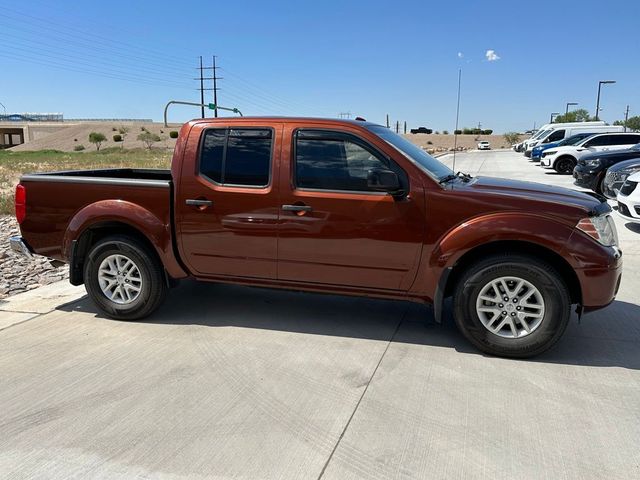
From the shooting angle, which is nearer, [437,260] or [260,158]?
[437,260]

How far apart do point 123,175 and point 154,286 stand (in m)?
1.94

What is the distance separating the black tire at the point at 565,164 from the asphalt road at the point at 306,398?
1910cm

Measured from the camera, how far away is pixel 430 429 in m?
3.13

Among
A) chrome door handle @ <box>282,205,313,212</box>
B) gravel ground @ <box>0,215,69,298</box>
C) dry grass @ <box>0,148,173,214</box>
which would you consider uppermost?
chrome door handle @ <box>282,205,313,212</box>

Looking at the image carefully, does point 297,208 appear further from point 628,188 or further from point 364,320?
point 628,188

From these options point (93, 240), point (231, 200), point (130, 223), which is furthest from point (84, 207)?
point (231, 200)

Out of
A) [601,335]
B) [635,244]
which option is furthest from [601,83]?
[601,335]

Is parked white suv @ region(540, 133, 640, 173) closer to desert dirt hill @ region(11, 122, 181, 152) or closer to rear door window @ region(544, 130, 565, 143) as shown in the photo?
rear door window @ region(544, 130, 565, 143)

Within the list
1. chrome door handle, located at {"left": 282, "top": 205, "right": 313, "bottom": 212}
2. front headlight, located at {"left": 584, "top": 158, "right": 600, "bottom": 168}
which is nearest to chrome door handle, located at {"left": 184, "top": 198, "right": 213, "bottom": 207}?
chrome door handle, located at {"left": 282, "top": 205, "right": 313, "bottom": 212}

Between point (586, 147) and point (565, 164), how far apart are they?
1220 millimetres

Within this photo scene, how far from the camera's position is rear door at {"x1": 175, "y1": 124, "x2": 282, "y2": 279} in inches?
176

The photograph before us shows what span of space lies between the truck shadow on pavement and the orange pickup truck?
358 millimetres

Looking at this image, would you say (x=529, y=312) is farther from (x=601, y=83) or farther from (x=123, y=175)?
(x=601, y=83)

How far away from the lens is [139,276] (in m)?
4.92
